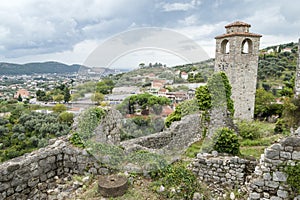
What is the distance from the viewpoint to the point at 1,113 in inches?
1679

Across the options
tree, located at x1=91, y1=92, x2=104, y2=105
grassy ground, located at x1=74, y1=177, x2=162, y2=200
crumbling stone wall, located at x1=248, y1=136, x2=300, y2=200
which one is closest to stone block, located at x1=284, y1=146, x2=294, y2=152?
crumbling stone wall, located at x1=248, y1=136, x2=300, y2=200

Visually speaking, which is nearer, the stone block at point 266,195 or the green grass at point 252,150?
the stone block at point 266,195

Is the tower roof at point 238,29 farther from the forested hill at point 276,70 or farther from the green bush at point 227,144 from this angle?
the forested hill at point 276,70

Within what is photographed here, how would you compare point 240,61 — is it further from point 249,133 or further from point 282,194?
point 282,194

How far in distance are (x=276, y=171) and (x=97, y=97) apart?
3.55 m

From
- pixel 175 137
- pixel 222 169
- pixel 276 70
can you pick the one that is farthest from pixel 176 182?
pixel 276 70

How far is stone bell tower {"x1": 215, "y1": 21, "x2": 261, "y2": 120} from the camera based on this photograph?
57.0 feet

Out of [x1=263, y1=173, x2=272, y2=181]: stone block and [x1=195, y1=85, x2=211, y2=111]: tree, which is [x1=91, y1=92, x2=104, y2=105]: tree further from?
[x1=195, y1=85, x2=211, y2=111]: tree

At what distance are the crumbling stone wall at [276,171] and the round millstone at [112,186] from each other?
204 cm

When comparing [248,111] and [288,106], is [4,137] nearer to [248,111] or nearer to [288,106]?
[248,111]

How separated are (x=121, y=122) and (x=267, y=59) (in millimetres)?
61061

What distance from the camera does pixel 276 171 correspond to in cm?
313

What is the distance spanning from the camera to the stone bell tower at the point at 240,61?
17.4 meters

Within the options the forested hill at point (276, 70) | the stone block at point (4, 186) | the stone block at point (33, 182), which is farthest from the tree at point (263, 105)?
the stone block at point (4, 186)
